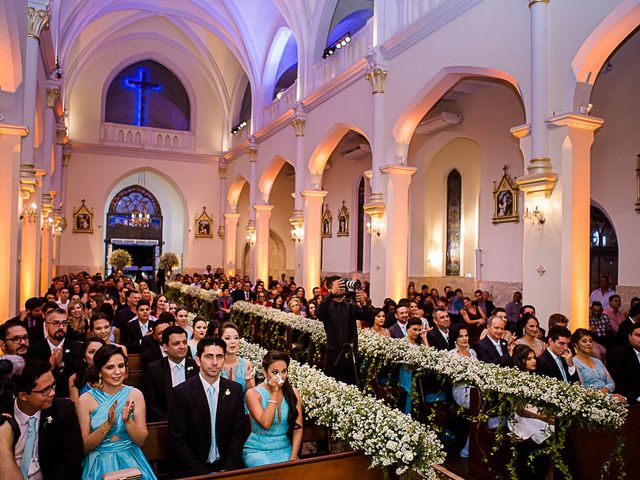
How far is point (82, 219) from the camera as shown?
24.5m

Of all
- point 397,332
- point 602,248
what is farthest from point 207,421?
point 602,248

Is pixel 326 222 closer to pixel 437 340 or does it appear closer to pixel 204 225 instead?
pixel 204 225

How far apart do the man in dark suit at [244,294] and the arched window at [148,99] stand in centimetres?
1372

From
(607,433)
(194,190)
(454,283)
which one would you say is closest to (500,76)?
(607,433)

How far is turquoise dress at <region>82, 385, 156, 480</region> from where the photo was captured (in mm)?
3547

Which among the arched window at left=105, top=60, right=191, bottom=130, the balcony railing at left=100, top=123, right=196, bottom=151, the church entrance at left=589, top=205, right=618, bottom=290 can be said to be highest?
the arched window at left=105, top=60, right=191, bottom=130

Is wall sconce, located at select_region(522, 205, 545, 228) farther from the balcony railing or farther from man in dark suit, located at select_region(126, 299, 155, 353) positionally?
the balcony railing

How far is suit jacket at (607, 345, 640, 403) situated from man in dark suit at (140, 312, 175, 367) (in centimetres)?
470

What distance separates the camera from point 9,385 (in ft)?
8.50

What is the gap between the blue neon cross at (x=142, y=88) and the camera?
25.9m

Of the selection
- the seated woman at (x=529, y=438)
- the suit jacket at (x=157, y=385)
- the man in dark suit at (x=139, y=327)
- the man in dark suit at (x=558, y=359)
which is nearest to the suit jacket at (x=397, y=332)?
the man in dark suit at (x=558, y=359)

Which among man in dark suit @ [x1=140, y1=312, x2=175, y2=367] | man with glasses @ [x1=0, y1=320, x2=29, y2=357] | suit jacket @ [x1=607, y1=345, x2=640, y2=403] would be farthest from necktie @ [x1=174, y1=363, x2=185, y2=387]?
suit jacket @ [x1=607, y1=345, x2=640, y2=403]

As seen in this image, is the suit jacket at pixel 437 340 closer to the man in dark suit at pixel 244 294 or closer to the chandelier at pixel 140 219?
the man in dark suit at pixel 244 294

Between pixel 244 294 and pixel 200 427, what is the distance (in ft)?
37.4
